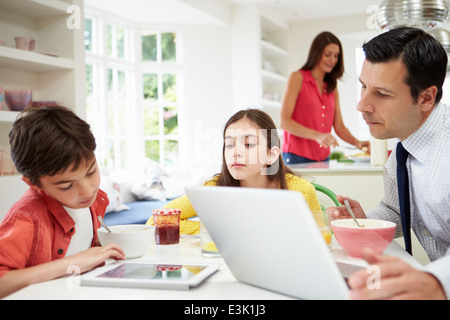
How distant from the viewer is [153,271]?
91 centimetres

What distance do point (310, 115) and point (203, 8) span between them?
292cm

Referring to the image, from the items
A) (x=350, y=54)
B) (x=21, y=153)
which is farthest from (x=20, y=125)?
(x=350, y=54)

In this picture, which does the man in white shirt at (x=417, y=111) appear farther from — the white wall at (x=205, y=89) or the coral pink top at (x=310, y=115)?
the white wall at (x=205, y=89)

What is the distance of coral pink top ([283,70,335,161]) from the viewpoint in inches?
121

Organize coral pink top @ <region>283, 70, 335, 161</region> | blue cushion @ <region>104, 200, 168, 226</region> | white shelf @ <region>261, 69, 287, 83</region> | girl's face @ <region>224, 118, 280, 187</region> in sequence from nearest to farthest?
girl's face @ <region>224, 118, 280, 187</region>, coral pink top @ <region>283, 70, 335, 161</region>, blue cushion @ <region>104, 200, 168, 226</region>, white shelf @ <region>261, 69, 287, 83</region>

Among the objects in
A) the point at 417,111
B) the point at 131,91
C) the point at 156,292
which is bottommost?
the point at 156,292

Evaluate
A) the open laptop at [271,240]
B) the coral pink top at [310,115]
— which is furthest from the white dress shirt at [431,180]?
the coral pink top at [310,115]

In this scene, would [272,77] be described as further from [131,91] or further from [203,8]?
[131,91]

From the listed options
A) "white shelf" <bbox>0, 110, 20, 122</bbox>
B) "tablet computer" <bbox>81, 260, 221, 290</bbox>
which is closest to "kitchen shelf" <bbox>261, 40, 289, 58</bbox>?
"white shelf" <bbox>0, 110, 20, 122</bbox>

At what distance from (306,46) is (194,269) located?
22.3 feet

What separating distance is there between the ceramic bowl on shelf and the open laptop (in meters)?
2.56

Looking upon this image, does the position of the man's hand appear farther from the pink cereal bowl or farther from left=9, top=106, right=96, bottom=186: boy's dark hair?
left=9, top=106, right=96, bottom=186: boy's dark hair

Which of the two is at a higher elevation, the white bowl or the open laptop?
the open laptop

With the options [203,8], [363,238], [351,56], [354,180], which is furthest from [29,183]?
[351,56]
